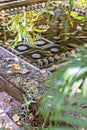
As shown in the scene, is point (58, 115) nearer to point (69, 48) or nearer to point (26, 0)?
point (69, 48)

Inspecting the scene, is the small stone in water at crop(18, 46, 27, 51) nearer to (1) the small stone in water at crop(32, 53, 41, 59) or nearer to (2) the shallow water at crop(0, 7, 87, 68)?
(2) the shallow water at crop(0, 7, 87, 68)

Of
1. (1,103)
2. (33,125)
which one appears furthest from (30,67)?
(33,125)

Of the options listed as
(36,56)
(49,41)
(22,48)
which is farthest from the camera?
(49,41)

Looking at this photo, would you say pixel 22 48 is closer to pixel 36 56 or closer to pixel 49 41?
pixel 36 56

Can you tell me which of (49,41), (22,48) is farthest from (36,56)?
(49,41)

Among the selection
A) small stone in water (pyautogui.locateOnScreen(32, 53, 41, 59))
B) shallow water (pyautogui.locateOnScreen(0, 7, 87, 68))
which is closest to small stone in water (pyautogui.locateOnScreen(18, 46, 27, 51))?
shallow water (pyautogui.locateOnScreen(0, 7, 87, 68))

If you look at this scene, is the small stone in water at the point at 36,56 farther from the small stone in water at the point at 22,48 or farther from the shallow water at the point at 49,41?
the small stone in water at the point at 22,48

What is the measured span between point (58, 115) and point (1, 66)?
1.93 m

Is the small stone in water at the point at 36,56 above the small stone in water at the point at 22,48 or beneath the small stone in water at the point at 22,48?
beneath

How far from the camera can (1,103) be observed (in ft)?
7.55

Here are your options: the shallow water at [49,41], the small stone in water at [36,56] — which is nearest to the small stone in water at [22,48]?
the shallow water at [49,41]

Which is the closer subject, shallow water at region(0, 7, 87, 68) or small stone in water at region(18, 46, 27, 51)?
shallow water at region(0, 7, 87, 68)

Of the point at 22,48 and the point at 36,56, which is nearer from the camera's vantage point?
the point at 36,56

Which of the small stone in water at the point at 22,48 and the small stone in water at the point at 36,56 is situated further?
the small stone in water at the point at 22,48
